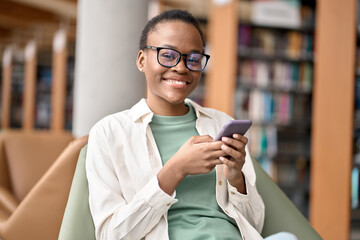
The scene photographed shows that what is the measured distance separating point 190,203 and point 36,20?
8052 millimetres

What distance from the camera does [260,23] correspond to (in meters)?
4.21

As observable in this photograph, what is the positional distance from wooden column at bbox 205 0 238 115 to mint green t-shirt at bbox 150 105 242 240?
262cm

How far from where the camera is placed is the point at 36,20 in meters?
8.39

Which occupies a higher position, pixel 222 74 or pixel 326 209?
pixel 222 74

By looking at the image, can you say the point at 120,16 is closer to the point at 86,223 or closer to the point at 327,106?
the point at 86,223

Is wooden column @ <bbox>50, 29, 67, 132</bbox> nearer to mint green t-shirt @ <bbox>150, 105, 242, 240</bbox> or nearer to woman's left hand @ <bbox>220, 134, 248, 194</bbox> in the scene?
mint green t-shirt @ <bbox>150, 105, 242, 240</bbox>

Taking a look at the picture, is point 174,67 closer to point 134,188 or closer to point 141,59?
point 141,59

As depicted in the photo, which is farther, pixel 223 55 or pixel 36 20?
pixel 36 20

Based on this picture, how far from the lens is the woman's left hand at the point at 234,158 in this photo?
1.17 metres

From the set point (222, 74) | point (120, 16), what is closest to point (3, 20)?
point (222, 74)

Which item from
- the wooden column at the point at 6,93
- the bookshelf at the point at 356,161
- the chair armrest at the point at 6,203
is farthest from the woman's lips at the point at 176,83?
the wooden column at the point at 6,93

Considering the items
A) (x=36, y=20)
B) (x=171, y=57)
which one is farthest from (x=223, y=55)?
(x=36, y=20)

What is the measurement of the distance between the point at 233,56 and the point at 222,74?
0.21 metres

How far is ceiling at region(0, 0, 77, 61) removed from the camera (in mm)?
7742
